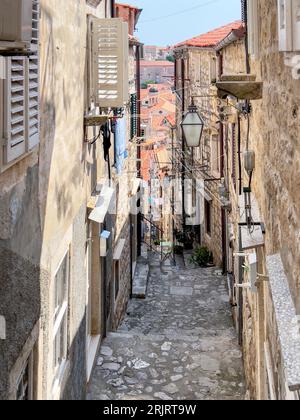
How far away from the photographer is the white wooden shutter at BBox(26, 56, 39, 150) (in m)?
4.04

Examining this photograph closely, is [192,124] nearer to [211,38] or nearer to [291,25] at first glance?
[291,25]

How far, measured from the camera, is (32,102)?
4285 mm

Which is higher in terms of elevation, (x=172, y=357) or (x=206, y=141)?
(x=206, y=141)

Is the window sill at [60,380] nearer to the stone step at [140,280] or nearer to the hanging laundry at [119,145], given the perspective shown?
the hanging laundry at [119,145]

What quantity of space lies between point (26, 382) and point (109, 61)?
5454mm

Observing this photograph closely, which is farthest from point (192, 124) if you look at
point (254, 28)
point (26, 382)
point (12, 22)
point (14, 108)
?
point (12, 22)

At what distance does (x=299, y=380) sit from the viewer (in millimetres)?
2432

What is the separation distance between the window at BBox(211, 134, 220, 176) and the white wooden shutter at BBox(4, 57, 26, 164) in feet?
44.0

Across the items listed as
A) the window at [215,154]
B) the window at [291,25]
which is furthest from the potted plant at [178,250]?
the window at [291,25]

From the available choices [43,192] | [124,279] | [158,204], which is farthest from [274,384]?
[158,204]

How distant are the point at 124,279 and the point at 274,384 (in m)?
8.91

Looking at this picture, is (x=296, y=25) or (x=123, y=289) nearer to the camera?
(x=296, y=25)

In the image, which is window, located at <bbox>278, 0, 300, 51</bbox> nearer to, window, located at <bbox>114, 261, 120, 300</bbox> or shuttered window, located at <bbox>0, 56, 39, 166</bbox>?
shuttered window, located at <bbox>0, 56, 39, 166</bbox>

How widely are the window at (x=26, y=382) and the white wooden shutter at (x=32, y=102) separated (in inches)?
70.4
